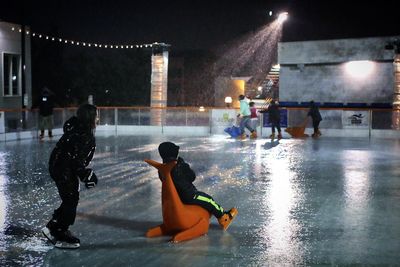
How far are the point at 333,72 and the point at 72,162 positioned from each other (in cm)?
2549

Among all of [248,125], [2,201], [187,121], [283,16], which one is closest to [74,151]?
[2,201]

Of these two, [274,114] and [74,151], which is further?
[274,114]

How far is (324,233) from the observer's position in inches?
246

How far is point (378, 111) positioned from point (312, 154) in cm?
796

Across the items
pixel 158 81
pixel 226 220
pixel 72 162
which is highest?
pixel 158 81

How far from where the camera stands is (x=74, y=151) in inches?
215

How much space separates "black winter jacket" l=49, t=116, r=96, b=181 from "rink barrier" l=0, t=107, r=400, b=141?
15223mm

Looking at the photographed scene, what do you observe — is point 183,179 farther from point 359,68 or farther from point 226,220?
point 359,68

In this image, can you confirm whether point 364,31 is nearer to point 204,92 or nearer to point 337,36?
point 337,36

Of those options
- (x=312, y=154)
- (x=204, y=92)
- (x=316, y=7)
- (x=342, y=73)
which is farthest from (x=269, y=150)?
(x=204, y=92)

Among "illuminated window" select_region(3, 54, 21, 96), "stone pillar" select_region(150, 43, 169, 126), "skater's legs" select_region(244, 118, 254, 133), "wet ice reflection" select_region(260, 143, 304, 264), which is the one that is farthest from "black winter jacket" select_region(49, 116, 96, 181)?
"illuminated window" select_region(3, 54, 21, 96)

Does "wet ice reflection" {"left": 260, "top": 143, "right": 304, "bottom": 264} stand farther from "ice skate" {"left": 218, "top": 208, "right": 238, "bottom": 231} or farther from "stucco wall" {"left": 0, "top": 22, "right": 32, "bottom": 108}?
"stucco wall" {"left": 0, "top": 22, "right": 32, "bottom": 108}

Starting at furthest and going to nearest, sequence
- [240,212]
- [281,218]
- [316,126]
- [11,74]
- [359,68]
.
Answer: [359,68], [11,74], [316,126], [240,212], [281,218]

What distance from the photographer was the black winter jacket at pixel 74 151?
5.46 metres
